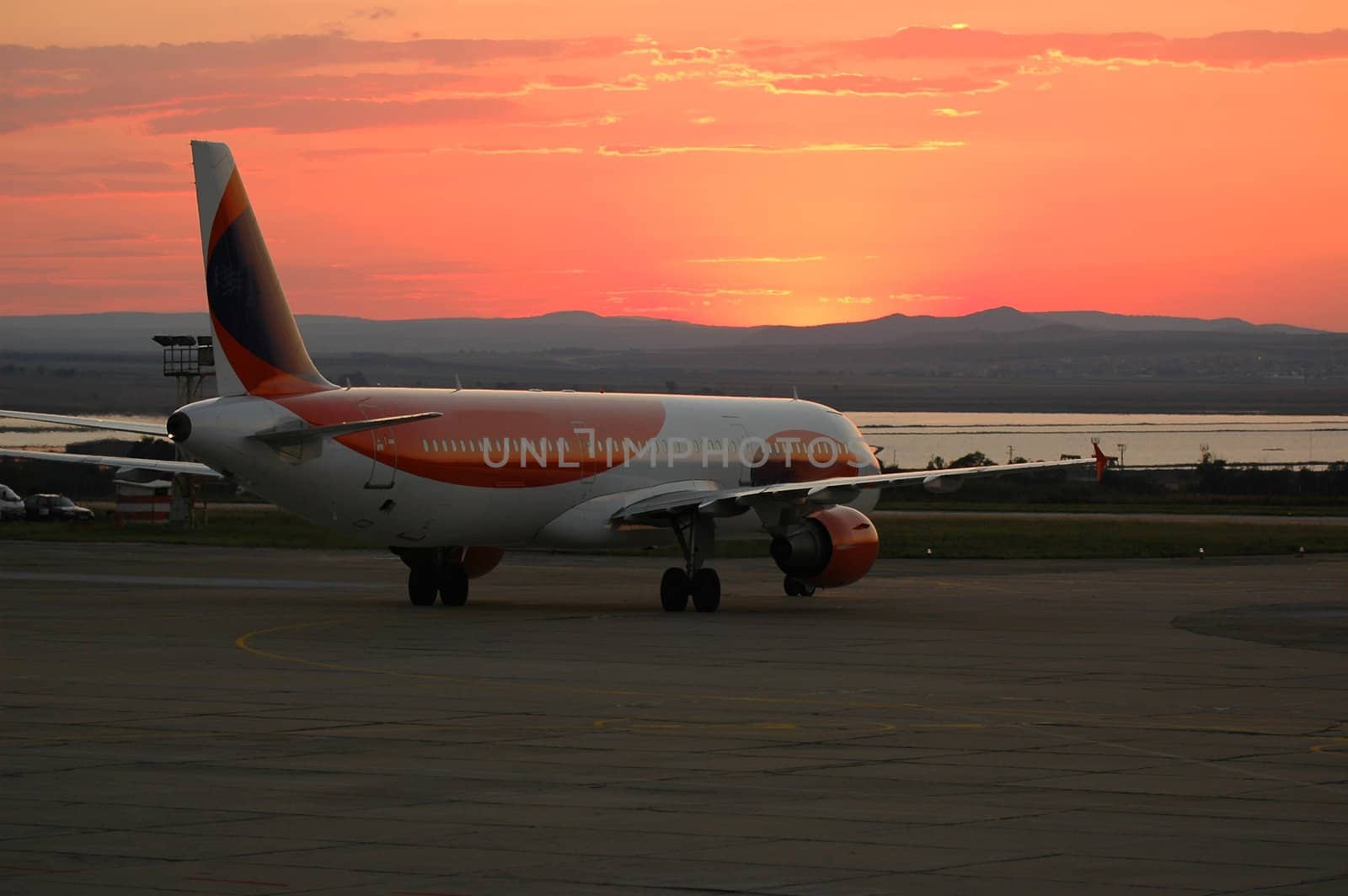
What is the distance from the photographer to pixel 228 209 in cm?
3203

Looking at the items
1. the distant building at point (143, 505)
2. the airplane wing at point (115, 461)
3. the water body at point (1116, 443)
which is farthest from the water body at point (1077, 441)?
the airplane wing at point (115, 461)

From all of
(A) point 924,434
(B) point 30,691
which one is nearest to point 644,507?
(B) point 30,691

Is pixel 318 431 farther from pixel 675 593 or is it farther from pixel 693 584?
pixel 693 584

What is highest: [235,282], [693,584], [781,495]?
[235,282]

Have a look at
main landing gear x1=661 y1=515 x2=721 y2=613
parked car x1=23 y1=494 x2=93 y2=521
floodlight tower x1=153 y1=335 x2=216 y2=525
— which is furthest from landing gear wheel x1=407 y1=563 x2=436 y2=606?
parked car x1=23 y1=494 x2=93 y2=521

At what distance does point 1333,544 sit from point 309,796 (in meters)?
47.4

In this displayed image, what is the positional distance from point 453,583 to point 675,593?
4118 mm

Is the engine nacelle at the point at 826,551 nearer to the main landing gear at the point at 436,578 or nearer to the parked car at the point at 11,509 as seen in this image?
the main landing gear at the point at 436,578

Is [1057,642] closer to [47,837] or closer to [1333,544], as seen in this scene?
[47,837]

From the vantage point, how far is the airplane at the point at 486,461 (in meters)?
31.8

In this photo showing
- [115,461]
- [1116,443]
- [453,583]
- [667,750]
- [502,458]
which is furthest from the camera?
[1116,443]

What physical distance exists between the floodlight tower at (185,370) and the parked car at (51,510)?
6.39 meters

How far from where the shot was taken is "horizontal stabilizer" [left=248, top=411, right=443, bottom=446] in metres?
31.2

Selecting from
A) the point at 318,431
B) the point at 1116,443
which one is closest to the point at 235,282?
the point at 318,431
